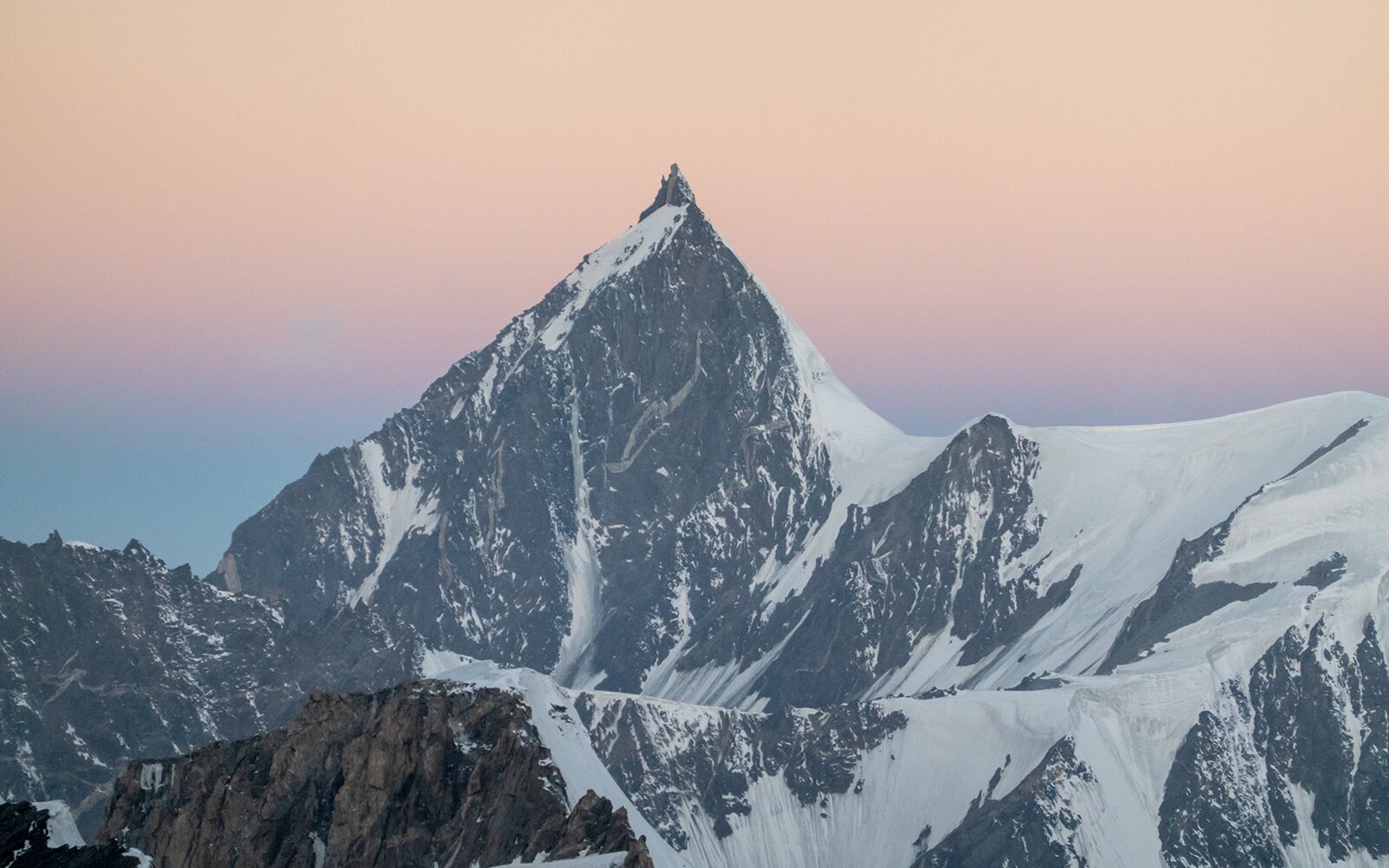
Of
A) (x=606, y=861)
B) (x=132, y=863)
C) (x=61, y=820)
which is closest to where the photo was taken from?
(x=132, y=863)

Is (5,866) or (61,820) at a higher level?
(61,820)

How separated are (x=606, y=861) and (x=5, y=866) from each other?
59.8 meters

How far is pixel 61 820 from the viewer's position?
182m

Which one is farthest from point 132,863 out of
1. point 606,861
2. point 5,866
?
point 606,861

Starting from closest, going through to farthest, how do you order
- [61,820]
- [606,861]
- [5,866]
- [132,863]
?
1. [5,866]
2. [132,863]
3. [61,820]
4. [606,861]

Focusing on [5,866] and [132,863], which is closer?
[5,866]

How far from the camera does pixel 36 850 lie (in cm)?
14762

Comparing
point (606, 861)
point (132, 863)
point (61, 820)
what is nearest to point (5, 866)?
point (132, 863)

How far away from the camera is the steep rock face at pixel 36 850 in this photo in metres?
145

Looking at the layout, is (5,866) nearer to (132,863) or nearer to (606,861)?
(132,863)

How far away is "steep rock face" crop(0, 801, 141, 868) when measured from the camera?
145 metres

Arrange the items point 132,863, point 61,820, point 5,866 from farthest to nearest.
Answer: point 61,820 < point 132,863 < point 5,866

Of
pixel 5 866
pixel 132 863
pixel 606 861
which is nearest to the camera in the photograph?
pixel 5 866

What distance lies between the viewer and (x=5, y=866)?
469 ft
